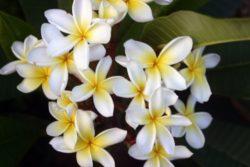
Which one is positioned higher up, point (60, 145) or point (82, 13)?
→ point (82, 13)

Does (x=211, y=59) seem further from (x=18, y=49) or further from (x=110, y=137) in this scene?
(x=18, y=49)

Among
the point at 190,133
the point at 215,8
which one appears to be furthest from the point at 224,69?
the point at 190,133

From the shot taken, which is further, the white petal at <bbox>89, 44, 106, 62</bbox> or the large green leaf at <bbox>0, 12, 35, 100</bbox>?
the large green leaf at <bbox>0, 12, 35, 100</bbox>

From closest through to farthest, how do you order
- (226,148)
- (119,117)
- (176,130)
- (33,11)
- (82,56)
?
1. (82,56)
2. (176,130)
3. (119,117)
4. (226,148)
5. (33,11)

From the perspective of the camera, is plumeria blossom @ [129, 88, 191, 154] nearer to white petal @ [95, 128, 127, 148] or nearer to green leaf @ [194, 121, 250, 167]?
white petal @ [95, 128, 127, 148]

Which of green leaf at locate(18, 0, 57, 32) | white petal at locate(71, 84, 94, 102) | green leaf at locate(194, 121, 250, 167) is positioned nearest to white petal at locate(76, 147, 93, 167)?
white petal at locate(71, 84, 94, 102)

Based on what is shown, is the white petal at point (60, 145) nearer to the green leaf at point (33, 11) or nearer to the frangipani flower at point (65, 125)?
the frangipani flower at point (65, 125)

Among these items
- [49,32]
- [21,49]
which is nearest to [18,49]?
[21,49]

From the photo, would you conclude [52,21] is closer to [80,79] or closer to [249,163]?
[80,79]
